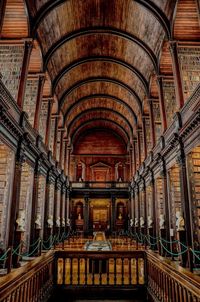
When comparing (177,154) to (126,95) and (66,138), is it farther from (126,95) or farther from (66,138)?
(66,138)

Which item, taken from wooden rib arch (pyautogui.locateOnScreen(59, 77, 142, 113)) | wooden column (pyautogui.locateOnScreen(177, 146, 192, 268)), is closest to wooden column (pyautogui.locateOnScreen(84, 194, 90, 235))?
wooden rib arch (pyautogui.locateOnScreen(59, 77, 142, 113))

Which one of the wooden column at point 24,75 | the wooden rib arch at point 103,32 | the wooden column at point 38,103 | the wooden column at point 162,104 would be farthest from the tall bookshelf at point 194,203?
the wooden rib arch at point 103,32

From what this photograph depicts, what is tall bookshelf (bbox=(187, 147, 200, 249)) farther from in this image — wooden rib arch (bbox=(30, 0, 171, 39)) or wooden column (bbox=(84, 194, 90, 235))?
wooden column (bbox=(84, 194, 90, 235))

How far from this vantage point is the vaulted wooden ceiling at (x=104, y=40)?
34.0 ft

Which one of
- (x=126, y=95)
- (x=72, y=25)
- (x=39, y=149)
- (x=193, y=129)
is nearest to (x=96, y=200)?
(x=126, y=95)

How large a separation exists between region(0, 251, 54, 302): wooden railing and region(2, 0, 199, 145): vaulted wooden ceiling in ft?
27.2

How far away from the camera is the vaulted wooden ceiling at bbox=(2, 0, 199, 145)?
34.0 ft

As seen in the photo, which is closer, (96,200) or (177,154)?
(177,154)

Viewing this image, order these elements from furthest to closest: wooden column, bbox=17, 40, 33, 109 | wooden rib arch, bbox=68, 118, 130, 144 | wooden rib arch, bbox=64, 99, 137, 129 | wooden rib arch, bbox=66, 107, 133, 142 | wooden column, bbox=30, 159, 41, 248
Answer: wooden rib arch, bbox=68, 118, 130, 144
wooden rib arch, bbox=66, 107, 133, 142
wooden rib arch, bbox=64, 99, 137, 129
wooden column, bbox=30, 159, 41, 248
wooden column, bbox=17, 40, 33, 109

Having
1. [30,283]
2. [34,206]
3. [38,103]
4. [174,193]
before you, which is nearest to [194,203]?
[174,193]

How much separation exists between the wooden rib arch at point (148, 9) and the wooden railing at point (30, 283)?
846 cm

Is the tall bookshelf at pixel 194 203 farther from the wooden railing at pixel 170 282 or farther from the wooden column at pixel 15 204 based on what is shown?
the wooden column at pixel 15 204

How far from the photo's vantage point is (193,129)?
7898 millimetres

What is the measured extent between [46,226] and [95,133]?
15858mm
